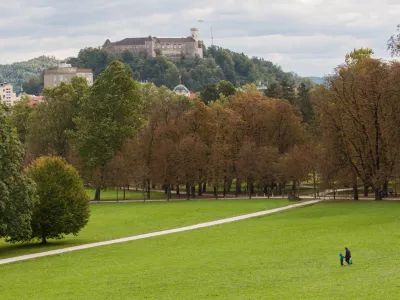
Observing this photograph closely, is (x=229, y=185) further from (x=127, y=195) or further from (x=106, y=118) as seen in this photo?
(x=106, y=118)

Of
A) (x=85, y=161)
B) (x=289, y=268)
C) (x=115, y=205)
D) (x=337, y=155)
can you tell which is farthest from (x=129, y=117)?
(x=289, y=268)

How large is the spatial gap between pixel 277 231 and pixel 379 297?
24.6 m

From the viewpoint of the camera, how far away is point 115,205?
3307 inches

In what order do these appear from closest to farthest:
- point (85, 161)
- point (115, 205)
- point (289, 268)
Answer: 1. point (289, 268)
2. point (115, 205)
3. point (85, 161)

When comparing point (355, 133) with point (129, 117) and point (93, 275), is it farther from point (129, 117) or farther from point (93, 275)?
point (93, 275)

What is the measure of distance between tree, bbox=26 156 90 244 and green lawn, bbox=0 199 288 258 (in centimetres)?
117

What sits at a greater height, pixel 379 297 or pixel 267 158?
pixel 267 158

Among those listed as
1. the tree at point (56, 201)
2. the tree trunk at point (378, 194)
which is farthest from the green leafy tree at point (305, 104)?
the tree at point (56, 201)

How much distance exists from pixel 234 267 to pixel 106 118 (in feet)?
191

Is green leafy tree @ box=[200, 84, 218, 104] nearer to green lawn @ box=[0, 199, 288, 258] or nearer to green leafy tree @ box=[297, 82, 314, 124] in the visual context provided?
green leafy tree @ box=[297, 82, 314, 124]

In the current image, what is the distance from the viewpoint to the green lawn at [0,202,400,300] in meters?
30.4

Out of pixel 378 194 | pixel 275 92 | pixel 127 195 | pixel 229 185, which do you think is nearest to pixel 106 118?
pixel 127 195

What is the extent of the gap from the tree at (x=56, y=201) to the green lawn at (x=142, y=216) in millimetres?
1167

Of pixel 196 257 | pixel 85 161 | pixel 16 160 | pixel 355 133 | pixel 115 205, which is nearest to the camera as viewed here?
pixel 196 257
